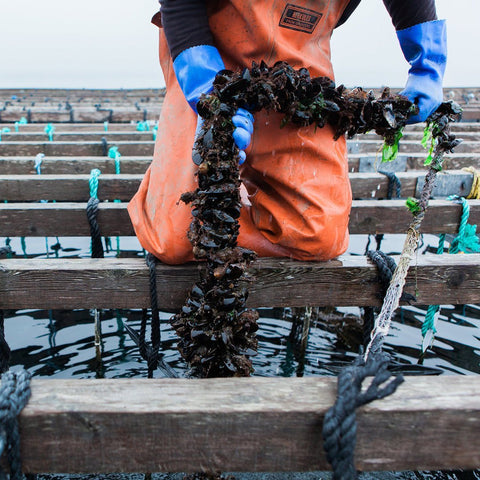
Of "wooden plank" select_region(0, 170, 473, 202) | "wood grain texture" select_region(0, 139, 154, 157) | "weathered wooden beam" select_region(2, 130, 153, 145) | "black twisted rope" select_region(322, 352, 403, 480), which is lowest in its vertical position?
"black twisted rope" select_region(322, 352, 403, 480)

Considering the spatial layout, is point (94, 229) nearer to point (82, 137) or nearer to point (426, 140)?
point (426, 140)

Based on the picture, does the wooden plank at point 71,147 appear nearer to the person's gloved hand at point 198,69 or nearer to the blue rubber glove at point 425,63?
the blue rubber glove at point 425,63

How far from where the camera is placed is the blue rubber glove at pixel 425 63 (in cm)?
224

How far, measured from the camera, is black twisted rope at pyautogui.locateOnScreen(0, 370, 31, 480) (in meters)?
1.06

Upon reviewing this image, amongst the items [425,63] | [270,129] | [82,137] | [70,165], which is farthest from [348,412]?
[82,137]

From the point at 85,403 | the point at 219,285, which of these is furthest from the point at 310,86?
the point at 85,403

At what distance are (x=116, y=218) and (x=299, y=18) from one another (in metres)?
1.83

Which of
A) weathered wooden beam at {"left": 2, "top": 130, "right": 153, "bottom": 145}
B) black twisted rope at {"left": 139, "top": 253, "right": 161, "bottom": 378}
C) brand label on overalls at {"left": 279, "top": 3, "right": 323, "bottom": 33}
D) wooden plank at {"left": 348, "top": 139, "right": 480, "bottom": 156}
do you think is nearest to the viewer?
brand label on overalls at {"left": 279, "top": 3, "right": 323, "bottom": 33}

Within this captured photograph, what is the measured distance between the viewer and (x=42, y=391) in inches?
45.8

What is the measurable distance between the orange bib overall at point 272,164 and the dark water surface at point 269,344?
152 cm

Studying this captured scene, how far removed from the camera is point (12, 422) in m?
1.07

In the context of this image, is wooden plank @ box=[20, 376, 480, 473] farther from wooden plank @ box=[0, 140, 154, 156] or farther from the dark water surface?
wooden plank @ box=[0, 140, 154, 156]

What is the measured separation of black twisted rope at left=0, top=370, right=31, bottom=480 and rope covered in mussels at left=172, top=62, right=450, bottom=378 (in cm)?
75

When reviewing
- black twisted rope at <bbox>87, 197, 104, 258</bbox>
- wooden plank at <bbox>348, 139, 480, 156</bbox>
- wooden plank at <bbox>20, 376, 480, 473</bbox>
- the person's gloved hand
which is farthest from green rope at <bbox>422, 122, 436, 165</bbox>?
wooden plank at <bbox>348, 139, 480, 156</bbox>
